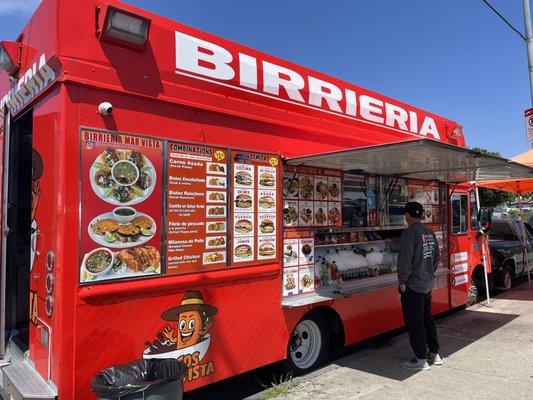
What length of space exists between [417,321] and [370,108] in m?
2.73

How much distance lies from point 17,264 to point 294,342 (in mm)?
2946

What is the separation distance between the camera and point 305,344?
5.25m

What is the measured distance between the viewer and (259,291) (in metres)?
4.48

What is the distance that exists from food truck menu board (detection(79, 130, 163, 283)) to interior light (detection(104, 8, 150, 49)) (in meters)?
0.73

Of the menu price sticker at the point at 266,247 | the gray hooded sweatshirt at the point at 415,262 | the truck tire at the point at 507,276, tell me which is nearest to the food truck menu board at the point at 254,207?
the menu price sticker at the point at 266,247

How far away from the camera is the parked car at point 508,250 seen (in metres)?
10.6

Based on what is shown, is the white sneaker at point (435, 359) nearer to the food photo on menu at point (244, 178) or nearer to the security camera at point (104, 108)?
the food photo on menu at point (244, 178)

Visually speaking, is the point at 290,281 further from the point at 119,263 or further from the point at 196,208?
the point at 119,263

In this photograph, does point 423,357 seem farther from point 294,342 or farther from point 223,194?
point 223,194

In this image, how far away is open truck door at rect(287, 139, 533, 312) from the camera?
14.9 feet

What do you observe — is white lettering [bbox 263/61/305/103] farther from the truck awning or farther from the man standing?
the man standing

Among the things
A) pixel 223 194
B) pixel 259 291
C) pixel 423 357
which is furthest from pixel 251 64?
pixel 423 357

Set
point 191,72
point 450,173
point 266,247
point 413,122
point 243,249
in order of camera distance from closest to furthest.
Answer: point 191,72
point 243,249
point 266,247
point 450,173
point 413,122

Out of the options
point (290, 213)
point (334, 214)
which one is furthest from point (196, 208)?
point (334, 214)
